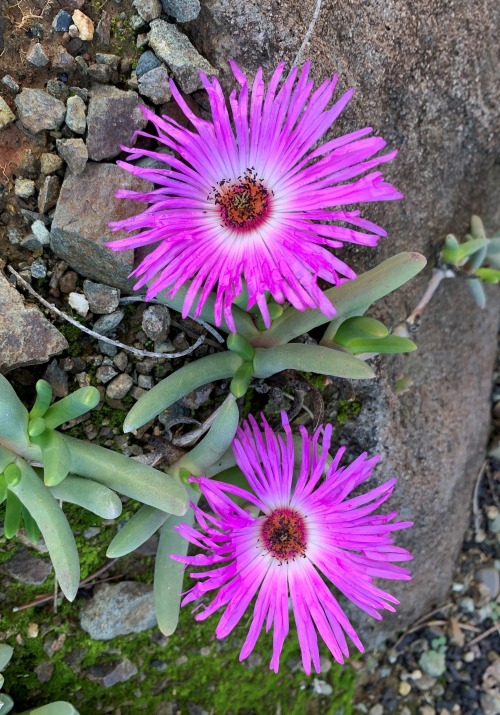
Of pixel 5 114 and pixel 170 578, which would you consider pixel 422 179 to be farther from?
pixel 170 578

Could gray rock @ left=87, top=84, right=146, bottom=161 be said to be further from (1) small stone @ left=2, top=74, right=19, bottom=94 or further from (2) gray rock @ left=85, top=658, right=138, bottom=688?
(2) gray rock @ left=85, top=658, right=138, bottom=688

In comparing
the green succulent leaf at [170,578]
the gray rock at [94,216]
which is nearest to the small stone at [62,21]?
the gray rock at [94,216]

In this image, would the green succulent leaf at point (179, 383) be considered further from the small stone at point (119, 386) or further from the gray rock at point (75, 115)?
the gray rock at point (75, 115)

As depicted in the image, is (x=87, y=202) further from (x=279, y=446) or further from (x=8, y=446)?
(x=279, y=446)

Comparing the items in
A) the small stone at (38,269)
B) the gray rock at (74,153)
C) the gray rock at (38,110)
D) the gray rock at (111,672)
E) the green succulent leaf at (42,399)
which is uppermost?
the gray rock at (38,110)

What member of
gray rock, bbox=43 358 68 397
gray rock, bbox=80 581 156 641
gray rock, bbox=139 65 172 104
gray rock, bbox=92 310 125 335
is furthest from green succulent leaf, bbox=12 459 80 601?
gray rock, bbox=139 65 172 104

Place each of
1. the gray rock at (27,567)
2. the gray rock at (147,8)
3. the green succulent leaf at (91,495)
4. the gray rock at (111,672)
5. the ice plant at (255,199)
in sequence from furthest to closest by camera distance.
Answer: the gray rock at (111,672)
the gray rock at (27,567)
the gray rock at (147,8)
the green succulent leaf at (91,495)
the ice plant at (255,199)

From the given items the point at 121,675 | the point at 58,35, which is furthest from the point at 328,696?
the point at 58,35
